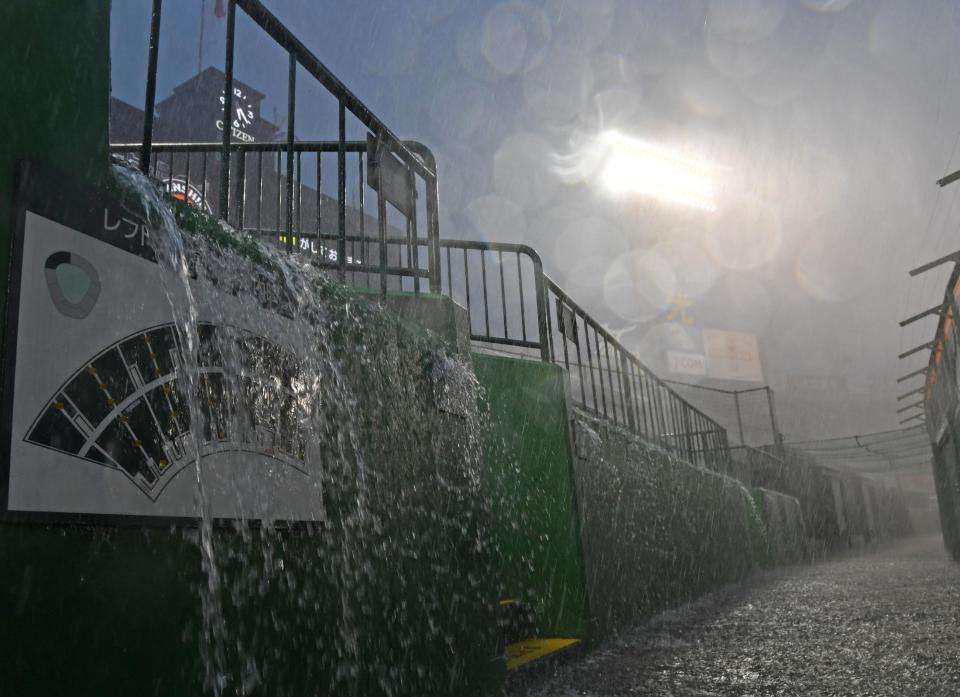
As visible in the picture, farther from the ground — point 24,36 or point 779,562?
point 24,36

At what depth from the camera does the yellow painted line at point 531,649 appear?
402 cm

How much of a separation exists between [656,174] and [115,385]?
48.9 meters

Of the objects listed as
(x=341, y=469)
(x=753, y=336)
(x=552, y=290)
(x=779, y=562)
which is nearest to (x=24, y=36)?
(x=341, y=469)

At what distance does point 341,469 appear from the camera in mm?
2732

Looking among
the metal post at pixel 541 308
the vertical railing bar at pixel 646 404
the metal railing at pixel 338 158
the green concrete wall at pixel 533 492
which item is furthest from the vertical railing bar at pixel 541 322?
the vertical railing bar at pixel 646 404

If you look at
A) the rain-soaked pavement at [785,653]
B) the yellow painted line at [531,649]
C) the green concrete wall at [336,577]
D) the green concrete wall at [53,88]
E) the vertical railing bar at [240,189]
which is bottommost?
the rain-soaked pavement at [785,653]

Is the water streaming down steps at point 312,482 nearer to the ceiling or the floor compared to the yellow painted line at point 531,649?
nearer to the ceiling

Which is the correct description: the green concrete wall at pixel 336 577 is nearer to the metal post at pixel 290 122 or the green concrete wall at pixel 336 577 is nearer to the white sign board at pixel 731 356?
the metal post at pixel 290 122

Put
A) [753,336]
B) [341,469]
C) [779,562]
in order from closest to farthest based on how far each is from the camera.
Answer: [341,469], [779,562], [753,336]

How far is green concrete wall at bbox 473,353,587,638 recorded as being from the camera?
16.1 ft

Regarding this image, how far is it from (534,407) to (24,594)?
157 inches

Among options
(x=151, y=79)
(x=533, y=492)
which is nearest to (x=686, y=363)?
(x=533, y=492)

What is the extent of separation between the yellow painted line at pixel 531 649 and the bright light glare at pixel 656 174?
43390 millimetres

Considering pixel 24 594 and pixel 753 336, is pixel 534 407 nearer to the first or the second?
pixel 24 594
